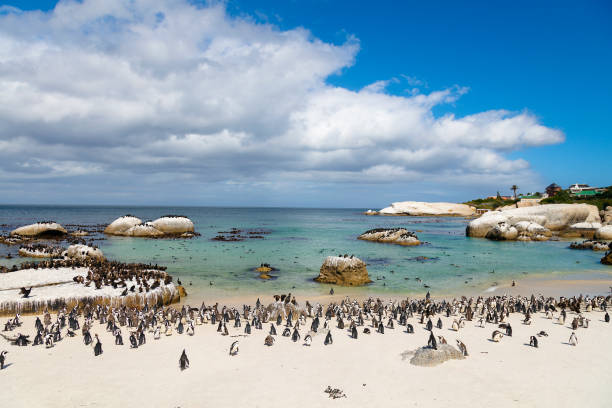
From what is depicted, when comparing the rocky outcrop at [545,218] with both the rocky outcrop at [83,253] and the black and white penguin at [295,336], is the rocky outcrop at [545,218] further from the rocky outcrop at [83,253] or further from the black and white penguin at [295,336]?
the black and white penguin at [295,336]

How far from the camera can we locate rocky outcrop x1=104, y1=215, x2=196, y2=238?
61.7 meters

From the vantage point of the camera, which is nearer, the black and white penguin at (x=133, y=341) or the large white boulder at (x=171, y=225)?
the black and white penguin at (x=133, y=341)

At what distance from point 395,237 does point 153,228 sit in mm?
40290

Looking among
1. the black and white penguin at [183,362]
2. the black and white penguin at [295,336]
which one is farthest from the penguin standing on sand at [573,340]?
the black and white penguin at [183,362]

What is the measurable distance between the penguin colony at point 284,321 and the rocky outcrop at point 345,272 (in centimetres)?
816

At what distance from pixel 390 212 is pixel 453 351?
163 metres

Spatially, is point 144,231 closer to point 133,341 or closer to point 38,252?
point 38,252

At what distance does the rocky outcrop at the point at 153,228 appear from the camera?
6169 cm

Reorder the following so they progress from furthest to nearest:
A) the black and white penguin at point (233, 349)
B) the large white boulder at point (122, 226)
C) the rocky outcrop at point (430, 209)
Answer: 1. the rocky outcrop at point (430, 209)
2. the large white boulder at point (122, 226)
3. the black and white penguin at point (233, 349)

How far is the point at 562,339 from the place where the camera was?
14883 mm

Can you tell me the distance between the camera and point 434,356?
12102 mm

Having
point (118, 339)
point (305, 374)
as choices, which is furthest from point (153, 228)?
point (305, 374)

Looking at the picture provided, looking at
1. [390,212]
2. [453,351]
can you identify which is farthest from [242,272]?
[390,212]

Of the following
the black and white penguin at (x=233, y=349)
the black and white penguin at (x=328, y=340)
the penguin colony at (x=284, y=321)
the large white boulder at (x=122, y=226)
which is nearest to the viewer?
the black and white penguin at (x=233, y=349)
